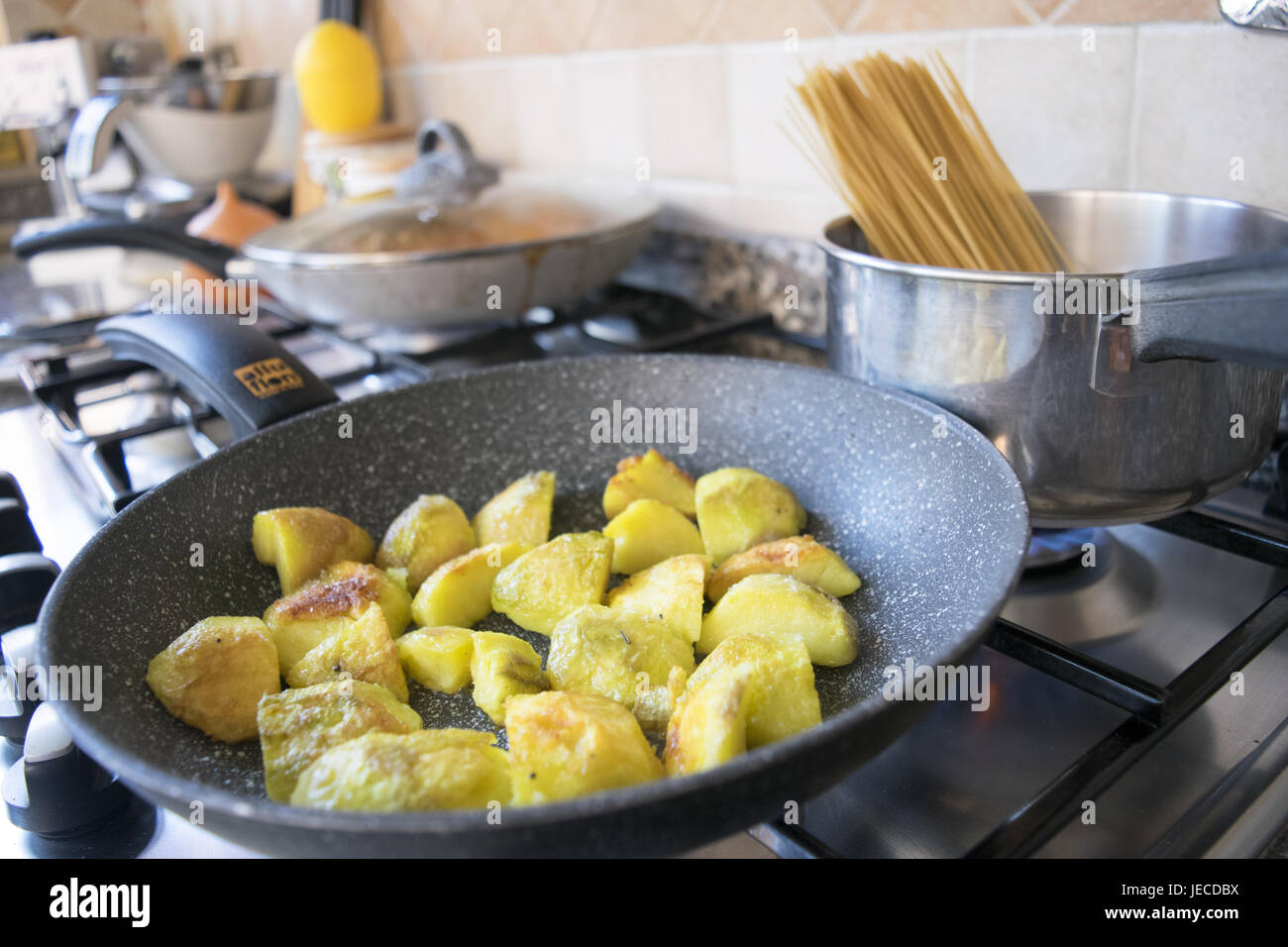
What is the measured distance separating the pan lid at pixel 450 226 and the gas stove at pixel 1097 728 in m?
0.28

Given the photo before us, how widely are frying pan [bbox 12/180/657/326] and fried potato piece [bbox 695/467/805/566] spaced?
0.37 metres

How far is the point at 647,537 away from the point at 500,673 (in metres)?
0.18

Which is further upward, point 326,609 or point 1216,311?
point 1216,311

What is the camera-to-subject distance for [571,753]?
1.47 ft

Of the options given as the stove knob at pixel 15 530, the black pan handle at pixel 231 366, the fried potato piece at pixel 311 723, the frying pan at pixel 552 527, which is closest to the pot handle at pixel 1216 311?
the frying pan at pixel 552 527

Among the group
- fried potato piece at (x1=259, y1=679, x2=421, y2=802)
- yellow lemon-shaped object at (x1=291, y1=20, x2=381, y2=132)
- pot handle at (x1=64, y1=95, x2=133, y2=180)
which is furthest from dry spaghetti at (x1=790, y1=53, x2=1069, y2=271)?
pot handle at (x1=64, y1=95, x2=133, y2=180)

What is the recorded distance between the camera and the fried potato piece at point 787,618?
576 millimetres

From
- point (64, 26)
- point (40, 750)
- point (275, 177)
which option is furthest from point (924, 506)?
point (64, 26)

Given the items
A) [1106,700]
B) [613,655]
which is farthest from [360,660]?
[1106,700]

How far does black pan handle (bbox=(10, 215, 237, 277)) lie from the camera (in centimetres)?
111

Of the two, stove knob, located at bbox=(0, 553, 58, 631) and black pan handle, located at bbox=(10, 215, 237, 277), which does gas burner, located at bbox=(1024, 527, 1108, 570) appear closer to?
stove knob, located at bbox=(0, 553, 58, 631)

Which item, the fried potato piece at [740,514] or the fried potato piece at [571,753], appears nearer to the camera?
the fried potato piece at [571,753]

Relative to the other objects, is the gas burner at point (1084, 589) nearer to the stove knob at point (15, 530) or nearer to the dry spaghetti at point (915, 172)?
the dry spaghetti at point (915, 172)

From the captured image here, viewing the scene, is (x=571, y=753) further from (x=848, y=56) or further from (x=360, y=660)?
(x=848, y=56)
